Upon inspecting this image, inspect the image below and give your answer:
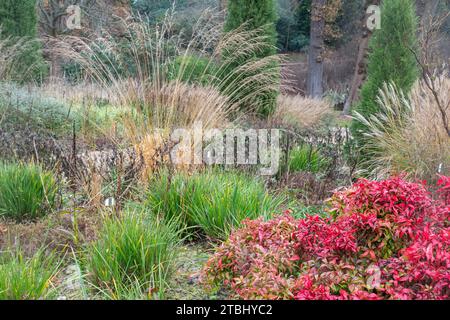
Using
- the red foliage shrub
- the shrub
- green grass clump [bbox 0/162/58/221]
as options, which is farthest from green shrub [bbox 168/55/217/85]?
the red foliage shrub

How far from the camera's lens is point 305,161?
17.3ft

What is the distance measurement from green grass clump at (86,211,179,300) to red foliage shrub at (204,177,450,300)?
0.28m

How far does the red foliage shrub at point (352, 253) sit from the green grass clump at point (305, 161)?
7.99ft

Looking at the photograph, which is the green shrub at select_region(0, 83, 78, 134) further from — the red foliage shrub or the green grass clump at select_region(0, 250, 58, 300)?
the red foliage shrub

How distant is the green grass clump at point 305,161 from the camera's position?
16.8 ft

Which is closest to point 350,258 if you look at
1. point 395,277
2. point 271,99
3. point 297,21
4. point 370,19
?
point 395,277

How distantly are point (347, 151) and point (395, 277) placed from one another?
3.82m

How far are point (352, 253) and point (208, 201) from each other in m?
1.16

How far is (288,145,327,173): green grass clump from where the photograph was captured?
512 cm

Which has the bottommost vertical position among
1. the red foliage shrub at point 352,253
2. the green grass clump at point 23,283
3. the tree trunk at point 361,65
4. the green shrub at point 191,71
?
the green grass clump at point 23,283

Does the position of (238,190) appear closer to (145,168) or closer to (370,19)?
(145,168)

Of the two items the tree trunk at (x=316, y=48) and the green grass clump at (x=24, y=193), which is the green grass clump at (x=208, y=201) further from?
the tree trunk at (x=316, y=48)

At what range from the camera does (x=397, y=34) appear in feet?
19.6

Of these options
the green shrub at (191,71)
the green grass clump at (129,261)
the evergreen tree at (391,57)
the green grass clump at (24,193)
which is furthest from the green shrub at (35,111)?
the green grass clump at (129,261)
